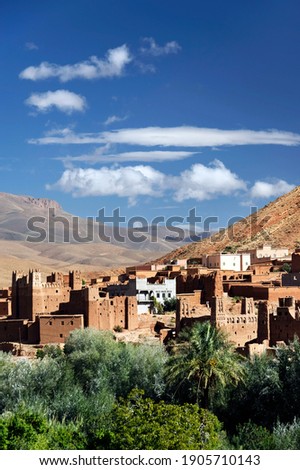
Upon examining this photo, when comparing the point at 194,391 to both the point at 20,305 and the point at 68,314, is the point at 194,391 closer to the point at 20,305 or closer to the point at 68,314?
the point at 68,314

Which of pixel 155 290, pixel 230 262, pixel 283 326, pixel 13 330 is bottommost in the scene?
pixel 13 330

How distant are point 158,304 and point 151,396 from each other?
16660 millimetres

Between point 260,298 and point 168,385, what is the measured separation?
594 inches

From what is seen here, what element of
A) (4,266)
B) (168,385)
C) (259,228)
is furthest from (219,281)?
(4,266)

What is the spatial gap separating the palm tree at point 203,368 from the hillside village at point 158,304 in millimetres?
4392

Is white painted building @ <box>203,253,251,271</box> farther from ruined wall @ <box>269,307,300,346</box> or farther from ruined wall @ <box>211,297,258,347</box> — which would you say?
ruined wall @ <box>269,307,300,346</box>

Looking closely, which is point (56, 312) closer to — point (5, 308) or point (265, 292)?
point (5, 308)

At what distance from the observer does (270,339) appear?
109 feet

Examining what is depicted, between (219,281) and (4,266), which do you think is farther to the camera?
(4,266)

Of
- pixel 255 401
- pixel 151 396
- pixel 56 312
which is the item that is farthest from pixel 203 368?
pixel 56 312

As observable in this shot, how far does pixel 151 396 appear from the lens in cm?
2922

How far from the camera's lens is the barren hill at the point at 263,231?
80812mm

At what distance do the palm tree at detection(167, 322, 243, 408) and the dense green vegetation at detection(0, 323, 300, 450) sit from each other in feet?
0.11

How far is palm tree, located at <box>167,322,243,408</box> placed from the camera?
26.7 metres
